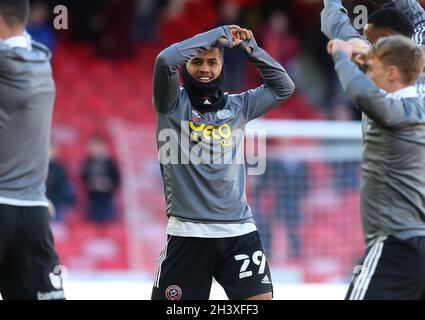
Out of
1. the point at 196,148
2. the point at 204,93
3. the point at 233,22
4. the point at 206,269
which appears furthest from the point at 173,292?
the point at 233,22

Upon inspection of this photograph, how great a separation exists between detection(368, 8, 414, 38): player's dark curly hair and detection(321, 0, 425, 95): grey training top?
5.8 inches

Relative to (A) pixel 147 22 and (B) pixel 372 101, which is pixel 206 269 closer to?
(B) pixel 372 101

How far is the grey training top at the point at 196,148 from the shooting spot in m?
5.77

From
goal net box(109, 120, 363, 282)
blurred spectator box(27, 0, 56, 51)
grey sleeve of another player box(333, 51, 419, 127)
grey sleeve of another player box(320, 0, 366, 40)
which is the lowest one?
goal net box(109, 120, 363, 282)

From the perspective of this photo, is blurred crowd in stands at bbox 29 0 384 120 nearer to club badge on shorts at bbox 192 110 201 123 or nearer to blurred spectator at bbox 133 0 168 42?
blurred spectator at bbox 133 0 168 42

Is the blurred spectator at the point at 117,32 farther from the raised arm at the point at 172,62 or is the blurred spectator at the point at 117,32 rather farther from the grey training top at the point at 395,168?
the grey training top at the point at 395,168

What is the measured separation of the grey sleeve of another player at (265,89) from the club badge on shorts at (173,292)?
1.15 meters

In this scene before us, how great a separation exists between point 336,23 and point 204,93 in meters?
0.91

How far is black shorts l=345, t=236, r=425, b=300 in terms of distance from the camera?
4.97 meters

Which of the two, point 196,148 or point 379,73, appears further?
point 196,148

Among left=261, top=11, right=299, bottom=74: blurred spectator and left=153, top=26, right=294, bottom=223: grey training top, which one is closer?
left=153, top=26, right=294, bottom=223: grey training top

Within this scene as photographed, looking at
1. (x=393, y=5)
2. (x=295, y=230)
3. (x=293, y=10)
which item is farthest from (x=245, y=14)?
(x=393, y=5)

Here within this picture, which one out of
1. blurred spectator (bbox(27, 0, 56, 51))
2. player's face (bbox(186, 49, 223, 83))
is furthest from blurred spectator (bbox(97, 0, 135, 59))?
player's face (bbox(186, 49, 223, 83))

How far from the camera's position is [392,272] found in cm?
498
